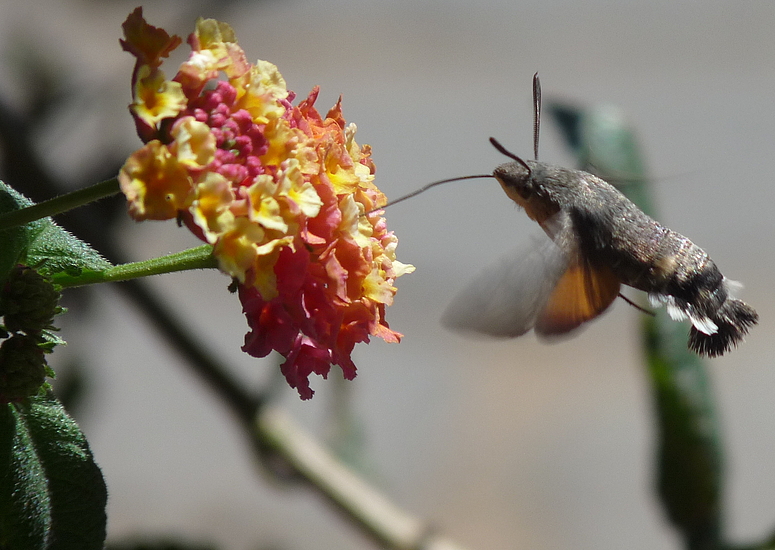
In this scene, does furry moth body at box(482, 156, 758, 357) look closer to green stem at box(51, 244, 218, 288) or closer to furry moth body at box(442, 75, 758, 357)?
furry moth body at box(442, 75, 758, 357)

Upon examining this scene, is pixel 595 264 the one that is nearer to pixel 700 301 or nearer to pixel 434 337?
pixel 700 301

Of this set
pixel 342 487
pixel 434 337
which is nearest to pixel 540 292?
pixel 342 487

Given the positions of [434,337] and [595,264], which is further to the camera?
[434,337]

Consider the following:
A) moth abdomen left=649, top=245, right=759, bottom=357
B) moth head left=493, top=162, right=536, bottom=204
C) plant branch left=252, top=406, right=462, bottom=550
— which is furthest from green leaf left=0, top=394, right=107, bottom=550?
plant branch left=252, top=406, right=462, bottom=550

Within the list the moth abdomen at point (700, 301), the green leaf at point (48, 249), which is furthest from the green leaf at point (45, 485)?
the moth abdomen at point (700, 301)

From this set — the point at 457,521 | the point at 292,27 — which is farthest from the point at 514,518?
the point at 292,27

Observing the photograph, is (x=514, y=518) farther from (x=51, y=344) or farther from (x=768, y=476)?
(x=51, y=344)

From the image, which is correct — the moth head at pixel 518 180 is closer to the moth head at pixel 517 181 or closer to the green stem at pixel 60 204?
the moth head at pixel 517 181
